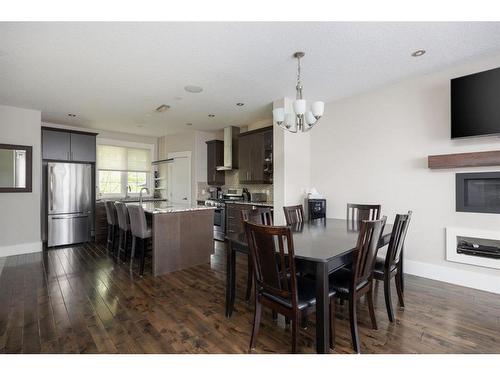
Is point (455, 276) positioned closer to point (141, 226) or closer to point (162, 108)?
point (141, 226)

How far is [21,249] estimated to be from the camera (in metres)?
4.55

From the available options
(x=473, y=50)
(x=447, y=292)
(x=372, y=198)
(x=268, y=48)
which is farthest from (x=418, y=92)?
(x=447, y=292)

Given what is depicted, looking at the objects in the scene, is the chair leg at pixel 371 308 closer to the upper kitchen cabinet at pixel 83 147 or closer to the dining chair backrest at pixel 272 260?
the dining chair backrest at pixel 272 260

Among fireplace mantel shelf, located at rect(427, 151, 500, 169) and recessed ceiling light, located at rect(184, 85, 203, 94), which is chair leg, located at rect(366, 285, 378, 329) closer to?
fireplace mantel shelf, located at rect(427, 151, 500, 169)

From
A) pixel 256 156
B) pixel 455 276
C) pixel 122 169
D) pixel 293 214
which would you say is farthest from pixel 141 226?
pixel 455 276

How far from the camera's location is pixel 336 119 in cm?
433

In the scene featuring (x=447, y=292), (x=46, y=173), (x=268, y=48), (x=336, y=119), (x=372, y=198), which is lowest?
(x=447, y=292)

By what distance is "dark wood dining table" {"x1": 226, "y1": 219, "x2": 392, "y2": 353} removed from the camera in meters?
1.55

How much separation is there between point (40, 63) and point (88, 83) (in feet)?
2.02

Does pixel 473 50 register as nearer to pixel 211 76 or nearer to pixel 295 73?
pixel 295 73

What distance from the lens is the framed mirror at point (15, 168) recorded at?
173 inches

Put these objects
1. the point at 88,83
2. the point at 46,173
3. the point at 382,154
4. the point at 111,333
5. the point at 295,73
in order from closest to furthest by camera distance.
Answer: the point at 111,333 → the point at 295,73 → the point at 88,83 → the point at 382,154 → the point at 46,173

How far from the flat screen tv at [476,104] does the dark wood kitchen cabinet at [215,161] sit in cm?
470

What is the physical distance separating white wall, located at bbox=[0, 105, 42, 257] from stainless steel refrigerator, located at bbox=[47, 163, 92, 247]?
0.23 metres
